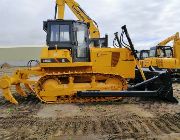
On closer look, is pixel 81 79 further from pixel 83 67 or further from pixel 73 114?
pixel 73 114

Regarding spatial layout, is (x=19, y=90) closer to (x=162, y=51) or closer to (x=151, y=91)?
(x=151, y=91)

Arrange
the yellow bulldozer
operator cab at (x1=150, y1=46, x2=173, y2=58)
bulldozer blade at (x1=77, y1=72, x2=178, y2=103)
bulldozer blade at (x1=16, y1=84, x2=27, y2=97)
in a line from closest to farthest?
bulldozer blade at (x1=77, y1=72, x2=178, y2=103)
the yellow bulldozer
bulldozer blade at (x1=16, y1=84, x2=27, y2=97)
operator cab at (x1=150, y1=46, x2=173, y2=58)

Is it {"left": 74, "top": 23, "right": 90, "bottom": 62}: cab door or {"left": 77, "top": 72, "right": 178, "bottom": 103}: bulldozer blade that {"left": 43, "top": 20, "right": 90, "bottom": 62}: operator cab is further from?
{"left": 77, "top": 72, "right": 178, "bottom": 103}: bulldozer blade

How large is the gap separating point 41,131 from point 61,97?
3.93 meters

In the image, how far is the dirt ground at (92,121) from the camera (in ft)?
23.7

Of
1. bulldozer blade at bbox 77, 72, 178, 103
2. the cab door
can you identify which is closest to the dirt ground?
bulldozer blade at bbox 77, 72, 178, 103

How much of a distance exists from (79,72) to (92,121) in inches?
130

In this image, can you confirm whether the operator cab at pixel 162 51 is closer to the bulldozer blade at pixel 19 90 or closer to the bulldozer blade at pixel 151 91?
the bulldozer blade at pixel 151 91

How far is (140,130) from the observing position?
24.8 ft

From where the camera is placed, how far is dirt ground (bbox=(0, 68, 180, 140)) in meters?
7.23

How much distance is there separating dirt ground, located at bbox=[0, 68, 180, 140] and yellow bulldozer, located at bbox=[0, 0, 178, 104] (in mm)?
439

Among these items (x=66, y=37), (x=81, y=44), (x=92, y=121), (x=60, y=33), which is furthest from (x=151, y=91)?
(x=60, y=33)

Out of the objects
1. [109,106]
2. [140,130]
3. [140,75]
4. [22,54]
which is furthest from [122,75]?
[22,54]

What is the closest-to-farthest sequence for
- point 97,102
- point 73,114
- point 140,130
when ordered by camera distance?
point 140,130 < point 73,114 < point 97,102
